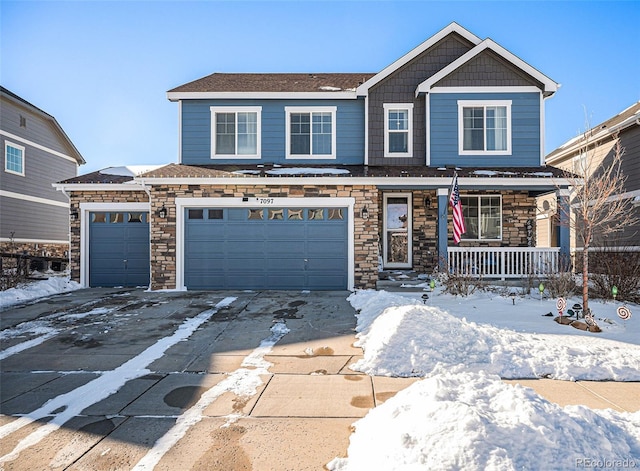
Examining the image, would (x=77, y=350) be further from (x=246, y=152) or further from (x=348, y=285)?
(x=246, y=152)

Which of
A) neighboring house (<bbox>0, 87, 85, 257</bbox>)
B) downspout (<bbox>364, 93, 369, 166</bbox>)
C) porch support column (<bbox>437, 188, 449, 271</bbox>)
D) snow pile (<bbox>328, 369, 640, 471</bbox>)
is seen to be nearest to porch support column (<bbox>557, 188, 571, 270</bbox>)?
porch support column (<bbox>437, 188, 449, 271</bbox>)

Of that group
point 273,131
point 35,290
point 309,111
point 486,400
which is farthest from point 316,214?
point 35,290

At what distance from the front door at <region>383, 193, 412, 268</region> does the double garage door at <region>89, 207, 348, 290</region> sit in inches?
93.0

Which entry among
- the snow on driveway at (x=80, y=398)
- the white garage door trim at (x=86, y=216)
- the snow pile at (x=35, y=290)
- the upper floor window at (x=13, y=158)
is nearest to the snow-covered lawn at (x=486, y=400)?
the snow on driveway at (x=80, y=398)

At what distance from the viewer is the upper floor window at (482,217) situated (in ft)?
40.7

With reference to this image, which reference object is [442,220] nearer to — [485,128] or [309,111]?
[485,128]

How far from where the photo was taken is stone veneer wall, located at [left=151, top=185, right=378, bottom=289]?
418 inches

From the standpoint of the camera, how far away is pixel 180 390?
169 inches

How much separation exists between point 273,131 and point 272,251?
4.17 metres

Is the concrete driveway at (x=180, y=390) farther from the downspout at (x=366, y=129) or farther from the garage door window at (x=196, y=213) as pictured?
the downspout at (x=366, y=129)

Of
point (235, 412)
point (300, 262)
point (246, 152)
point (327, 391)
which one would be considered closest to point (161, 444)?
point (235, 412)

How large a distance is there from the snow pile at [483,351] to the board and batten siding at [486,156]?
23.5 feet

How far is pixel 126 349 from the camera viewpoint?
577 cm

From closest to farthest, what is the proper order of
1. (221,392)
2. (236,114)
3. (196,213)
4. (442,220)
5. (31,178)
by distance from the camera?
(221,392), (442,220), (196,213), (236,114), (31,178)
